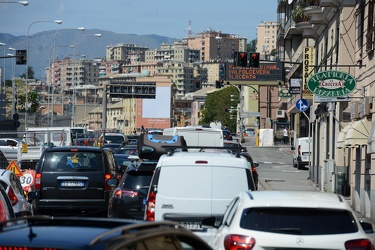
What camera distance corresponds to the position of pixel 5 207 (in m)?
14.0

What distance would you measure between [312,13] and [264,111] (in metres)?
91.6

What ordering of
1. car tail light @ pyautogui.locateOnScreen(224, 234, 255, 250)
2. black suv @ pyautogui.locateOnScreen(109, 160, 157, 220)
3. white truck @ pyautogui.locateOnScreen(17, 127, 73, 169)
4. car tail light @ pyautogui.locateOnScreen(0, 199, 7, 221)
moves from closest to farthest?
car tail light @ pyautogui.locateOnScreen(224, 234, 255, 250) → car tail light @ pyautogui.locateOnScreen(0, 199, 7, 221) → black suv @ pyautogui.locateOnScreen(109, 160, 157, 220) → white truck @ pyautogui.locateOnScreen(17, 127, 73, 169)

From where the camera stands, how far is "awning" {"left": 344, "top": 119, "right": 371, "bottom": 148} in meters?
25.8

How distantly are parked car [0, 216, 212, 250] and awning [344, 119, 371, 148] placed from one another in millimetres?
19423

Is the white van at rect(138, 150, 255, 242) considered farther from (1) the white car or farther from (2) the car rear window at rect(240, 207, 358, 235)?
(2) the car rear window at rect(240, 207, 358, 235)

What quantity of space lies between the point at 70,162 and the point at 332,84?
8572 mm

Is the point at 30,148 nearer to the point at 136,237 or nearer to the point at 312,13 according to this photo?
the point at 312,13

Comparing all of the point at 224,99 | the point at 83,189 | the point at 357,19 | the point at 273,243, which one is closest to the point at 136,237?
the point at 273,243

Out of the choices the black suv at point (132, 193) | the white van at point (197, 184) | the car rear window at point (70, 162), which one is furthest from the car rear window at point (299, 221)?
the car rear window at point (70, 162)

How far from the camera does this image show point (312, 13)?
39.2 m

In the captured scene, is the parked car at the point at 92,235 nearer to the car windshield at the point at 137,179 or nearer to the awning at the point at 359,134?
the car windshield at the point at 137,179

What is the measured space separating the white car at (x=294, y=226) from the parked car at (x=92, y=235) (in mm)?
3560

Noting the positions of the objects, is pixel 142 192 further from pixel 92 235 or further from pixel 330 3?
pixel 330 3

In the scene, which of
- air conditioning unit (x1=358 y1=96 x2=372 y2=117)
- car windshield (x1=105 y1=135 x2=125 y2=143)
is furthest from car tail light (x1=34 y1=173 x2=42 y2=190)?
car windshield (x1=105 y1=135 x2=125 y2=143)
